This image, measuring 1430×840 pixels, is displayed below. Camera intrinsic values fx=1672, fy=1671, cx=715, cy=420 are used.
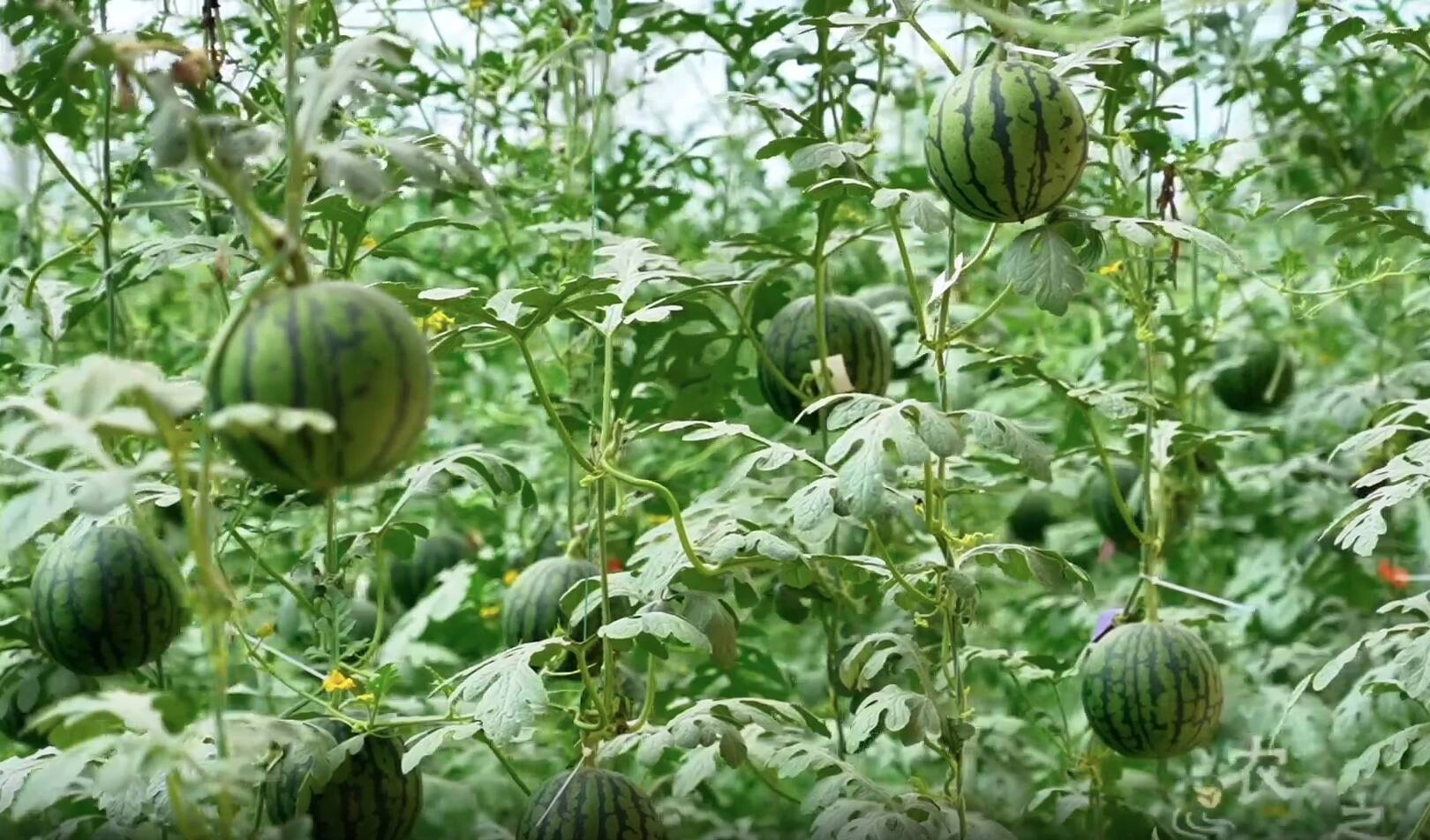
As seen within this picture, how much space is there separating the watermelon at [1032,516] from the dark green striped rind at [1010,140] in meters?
1.40

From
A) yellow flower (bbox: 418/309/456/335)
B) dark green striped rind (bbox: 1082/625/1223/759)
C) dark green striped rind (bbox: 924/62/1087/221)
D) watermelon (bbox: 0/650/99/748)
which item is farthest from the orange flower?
watermelon (bbox: 0/650/99/748)

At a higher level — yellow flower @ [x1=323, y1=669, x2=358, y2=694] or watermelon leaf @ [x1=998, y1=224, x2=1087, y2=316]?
watermelon leaf @ [x1=998, y1=224, x2=1087, y2=316]

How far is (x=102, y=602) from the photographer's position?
161cm

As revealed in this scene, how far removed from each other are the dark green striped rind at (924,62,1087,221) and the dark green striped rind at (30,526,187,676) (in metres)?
0.86

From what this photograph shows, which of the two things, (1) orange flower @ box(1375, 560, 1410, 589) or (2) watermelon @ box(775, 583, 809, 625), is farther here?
(1) orange flower @ box(1375, 560, 1410, 589)

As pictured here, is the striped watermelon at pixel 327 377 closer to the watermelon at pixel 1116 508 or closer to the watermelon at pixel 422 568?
the watermelon at pixel 1116 508

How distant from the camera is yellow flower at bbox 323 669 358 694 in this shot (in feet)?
5.71

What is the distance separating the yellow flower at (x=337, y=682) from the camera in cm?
174

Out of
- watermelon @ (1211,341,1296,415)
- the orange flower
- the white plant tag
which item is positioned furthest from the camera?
the orange flower

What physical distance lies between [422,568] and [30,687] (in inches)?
40.9

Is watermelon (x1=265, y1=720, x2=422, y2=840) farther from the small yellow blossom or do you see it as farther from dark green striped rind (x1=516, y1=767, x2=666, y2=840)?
the small yellow blossom

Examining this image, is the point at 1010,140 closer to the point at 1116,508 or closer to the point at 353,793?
the point at 353,793

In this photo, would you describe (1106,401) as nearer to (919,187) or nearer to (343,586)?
(919,187)

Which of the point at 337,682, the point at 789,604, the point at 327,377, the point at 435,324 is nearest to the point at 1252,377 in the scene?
the point at 789,604
